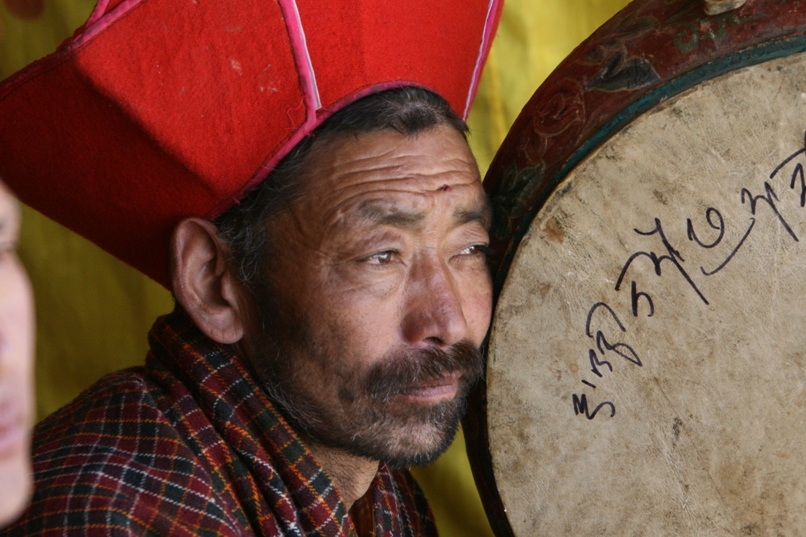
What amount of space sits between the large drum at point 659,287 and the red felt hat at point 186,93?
0.28 m

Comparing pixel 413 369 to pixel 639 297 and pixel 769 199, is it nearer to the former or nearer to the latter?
pixel 639 297

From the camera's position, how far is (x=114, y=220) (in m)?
1.35

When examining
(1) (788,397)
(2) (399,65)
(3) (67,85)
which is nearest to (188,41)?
(3) (67,85)

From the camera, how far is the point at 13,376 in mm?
465

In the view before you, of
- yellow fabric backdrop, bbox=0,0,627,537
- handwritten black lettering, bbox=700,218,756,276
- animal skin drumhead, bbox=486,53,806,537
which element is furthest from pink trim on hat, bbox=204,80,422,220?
yellow fabric backdrop, bbox=0,0,627,537

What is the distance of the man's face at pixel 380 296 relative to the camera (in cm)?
132

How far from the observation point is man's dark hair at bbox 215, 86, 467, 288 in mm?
1306

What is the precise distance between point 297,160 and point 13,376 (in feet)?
2.86

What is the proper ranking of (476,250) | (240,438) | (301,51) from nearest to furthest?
(301,51), (240,438), (476,250)

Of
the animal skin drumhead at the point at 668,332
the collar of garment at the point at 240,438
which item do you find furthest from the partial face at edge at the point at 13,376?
the animal skin drumhead at the point at 668,332

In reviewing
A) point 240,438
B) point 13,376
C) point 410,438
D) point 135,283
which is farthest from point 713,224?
point 135,283

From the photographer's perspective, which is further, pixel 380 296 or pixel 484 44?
pixel 484 44

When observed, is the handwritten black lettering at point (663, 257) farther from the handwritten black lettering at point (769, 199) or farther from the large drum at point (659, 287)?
the handwritten black lettering at point (769, 199)

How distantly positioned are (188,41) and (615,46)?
1.92ft
